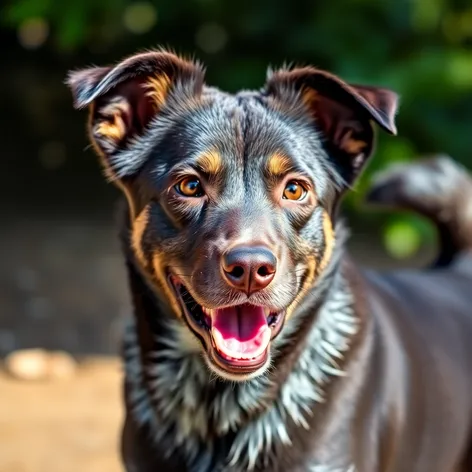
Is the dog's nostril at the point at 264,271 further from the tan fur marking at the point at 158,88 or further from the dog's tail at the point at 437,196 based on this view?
Result: the dog's tail at the point at 437,196

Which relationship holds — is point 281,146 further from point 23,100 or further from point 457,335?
point 23,100

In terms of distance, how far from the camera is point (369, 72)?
5918 millimetres

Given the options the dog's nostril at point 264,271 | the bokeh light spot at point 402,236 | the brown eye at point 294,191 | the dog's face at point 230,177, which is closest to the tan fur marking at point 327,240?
the dog's face at point 230,177

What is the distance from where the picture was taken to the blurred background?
4578mm

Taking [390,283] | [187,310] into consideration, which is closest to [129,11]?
[390,283]

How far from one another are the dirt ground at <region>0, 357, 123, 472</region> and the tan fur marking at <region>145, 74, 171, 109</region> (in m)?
1.83

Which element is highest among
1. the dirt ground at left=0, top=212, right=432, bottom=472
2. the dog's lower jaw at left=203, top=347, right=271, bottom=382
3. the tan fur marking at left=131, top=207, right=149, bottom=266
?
the tan fur marking at left=131, top=207, right=149, bottom=266

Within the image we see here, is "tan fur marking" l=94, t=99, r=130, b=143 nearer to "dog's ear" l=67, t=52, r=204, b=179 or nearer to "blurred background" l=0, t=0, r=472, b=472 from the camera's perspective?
"dog's ear" l=67, t=52, r=204, b=179

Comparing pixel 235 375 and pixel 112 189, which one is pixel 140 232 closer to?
pixel 235 375

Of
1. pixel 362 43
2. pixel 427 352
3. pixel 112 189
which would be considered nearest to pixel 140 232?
pixel 427 352

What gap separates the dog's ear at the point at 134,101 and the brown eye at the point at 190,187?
0.22m

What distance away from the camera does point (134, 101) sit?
9.58ft

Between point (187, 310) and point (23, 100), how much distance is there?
7125mm

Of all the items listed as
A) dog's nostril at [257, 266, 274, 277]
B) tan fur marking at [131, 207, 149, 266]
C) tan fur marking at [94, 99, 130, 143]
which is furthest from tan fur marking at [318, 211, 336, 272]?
tan fur marking at [94, 99, 130, 143]
